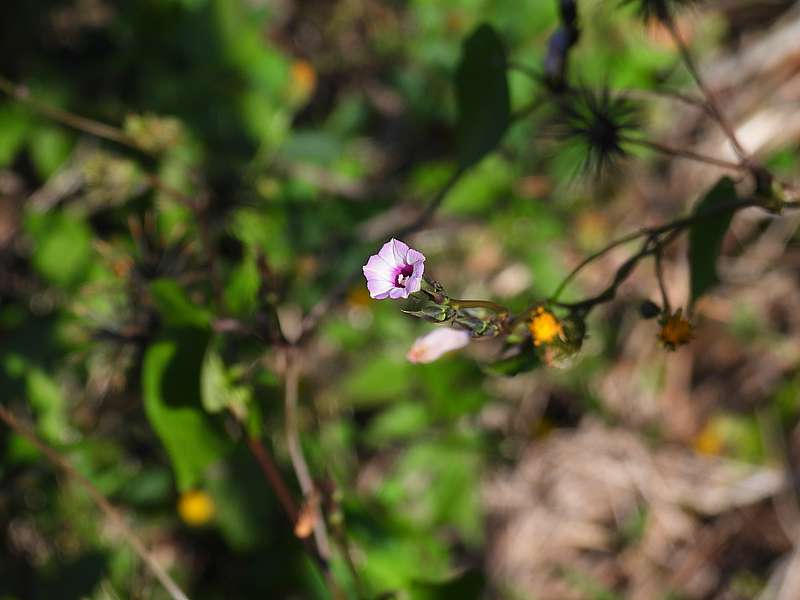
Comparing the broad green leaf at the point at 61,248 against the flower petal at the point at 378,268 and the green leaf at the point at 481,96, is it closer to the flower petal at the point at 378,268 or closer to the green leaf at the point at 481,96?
the green leaf at the point at 481,96

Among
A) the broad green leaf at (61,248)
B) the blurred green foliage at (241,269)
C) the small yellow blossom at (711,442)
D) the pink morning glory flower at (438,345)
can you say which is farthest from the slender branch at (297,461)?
the small yellow blossom at (711,442)

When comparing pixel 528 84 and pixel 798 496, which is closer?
pixel 528 84

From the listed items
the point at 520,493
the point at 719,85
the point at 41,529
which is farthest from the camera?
the point at 719,85

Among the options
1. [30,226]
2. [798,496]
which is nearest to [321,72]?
[30,226]

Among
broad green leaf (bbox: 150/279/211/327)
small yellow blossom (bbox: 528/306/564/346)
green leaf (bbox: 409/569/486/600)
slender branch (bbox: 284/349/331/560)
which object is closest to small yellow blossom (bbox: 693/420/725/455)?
green leaf (bbox: 409/569/486/600)

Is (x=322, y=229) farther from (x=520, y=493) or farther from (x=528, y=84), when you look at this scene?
(x=520, y=493)

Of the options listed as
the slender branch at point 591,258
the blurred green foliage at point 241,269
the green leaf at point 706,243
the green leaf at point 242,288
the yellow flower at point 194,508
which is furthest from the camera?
the yellow flower at point 194,508
